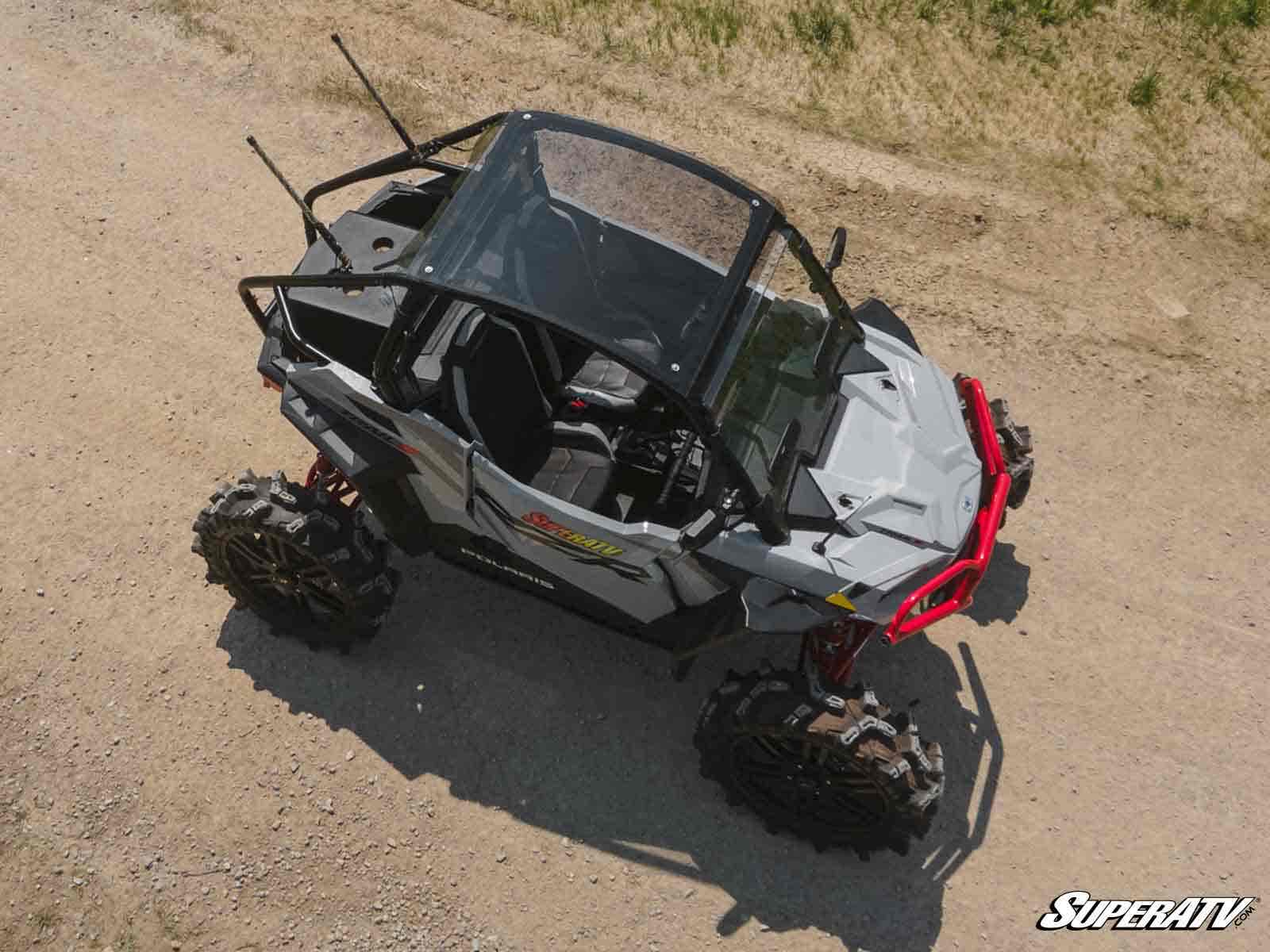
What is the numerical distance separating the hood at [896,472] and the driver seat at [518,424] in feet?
3.90

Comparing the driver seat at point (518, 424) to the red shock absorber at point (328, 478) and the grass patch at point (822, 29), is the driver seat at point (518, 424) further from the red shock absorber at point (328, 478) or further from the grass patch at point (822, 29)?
the grass patch at point (822, 29)

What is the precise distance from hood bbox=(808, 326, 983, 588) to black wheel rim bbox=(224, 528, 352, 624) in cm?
267

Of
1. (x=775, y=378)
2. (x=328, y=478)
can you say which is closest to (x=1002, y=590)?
(x=775, y=378)

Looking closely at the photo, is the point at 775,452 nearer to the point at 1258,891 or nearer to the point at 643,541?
the point at 643,541

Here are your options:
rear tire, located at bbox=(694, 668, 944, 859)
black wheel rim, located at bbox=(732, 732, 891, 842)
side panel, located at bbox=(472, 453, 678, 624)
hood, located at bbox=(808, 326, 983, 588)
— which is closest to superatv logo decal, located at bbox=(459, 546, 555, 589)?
side panel, located at bbox=(472, 453, 678, 624)

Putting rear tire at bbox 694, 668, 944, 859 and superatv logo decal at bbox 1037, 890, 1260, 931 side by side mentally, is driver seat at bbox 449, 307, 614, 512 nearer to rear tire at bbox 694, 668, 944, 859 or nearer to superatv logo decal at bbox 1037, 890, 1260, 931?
rear tire at bbox 694, 668, 944, 859

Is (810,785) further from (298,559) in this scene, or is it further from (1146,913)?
(298,559)

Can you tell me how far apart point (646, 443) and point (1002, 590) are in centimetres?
253

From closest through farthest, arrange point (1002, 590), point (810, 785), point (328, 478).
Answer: point (810, 785) < point (328, 478) < point (1002, 590)

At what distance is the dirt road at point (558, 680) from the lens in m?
5.36

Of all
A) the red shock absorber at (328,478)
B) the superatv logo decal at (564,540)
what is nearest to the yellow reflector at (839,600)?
the superatv logo decal at (564,540)

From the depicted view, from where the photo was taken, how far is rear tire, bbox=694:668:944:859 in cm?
485

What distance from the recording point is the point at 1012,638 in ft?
20.5

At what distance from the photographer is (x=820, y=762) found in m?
5.03
